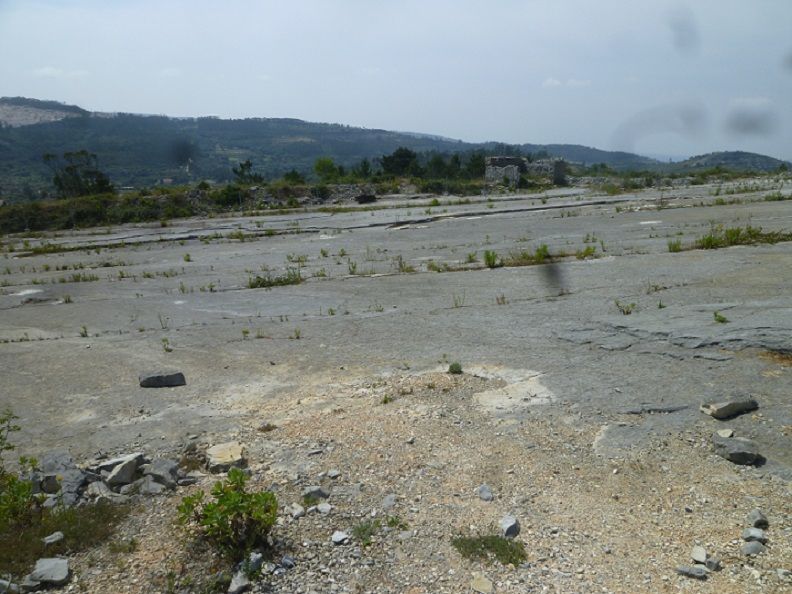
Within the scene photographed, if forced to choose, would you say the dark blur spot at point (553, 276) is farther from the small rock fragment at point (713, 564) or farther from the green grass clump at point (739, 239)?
the small rock fragment at point (713, 564)

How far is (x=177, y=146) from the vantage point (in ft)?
216

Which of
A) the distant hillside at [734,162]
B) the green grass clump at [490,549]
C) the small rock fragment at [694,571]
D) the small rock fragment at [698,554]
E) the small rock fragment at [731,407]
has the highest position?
the distant hillside at [734,162]

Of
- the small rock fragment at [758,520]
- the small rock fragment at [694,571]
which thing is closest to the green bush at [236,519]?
the small rock fragment at [694,571]

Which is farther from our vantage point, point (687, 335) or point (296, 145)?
point (296, 145)

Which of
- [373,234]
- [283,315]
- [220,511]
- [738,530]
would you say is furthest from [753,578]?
[373,234]

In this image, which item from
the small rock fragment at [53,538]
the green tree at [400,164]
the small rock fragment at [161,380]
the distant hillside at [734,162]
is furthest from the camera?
the green tree at [400,164]

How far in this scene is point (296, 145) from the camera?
142m

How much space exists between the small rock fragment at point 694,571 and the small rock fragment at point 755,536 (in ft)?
1.57

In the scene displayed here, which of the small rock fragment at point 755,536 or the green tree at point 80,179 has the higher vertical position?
the green tree at point 80,179

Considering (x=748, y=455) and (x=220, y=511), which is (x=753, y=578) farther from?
(x=220, y=511)

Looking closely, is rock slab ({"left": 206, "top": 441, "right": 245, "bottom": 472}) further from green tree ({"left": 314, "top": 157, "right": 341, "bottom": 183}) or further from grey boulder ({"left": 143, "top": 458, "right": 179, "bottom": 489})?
green tree ({"left": 314, "top": 157, "right": 341, "bottom": 183})

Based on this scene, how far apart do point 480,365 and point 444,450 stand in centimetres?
215

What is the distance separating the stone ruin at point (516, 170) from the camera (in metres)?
43.7

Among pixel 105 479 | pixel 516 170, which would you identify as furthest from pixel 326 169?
pixel 105 479
